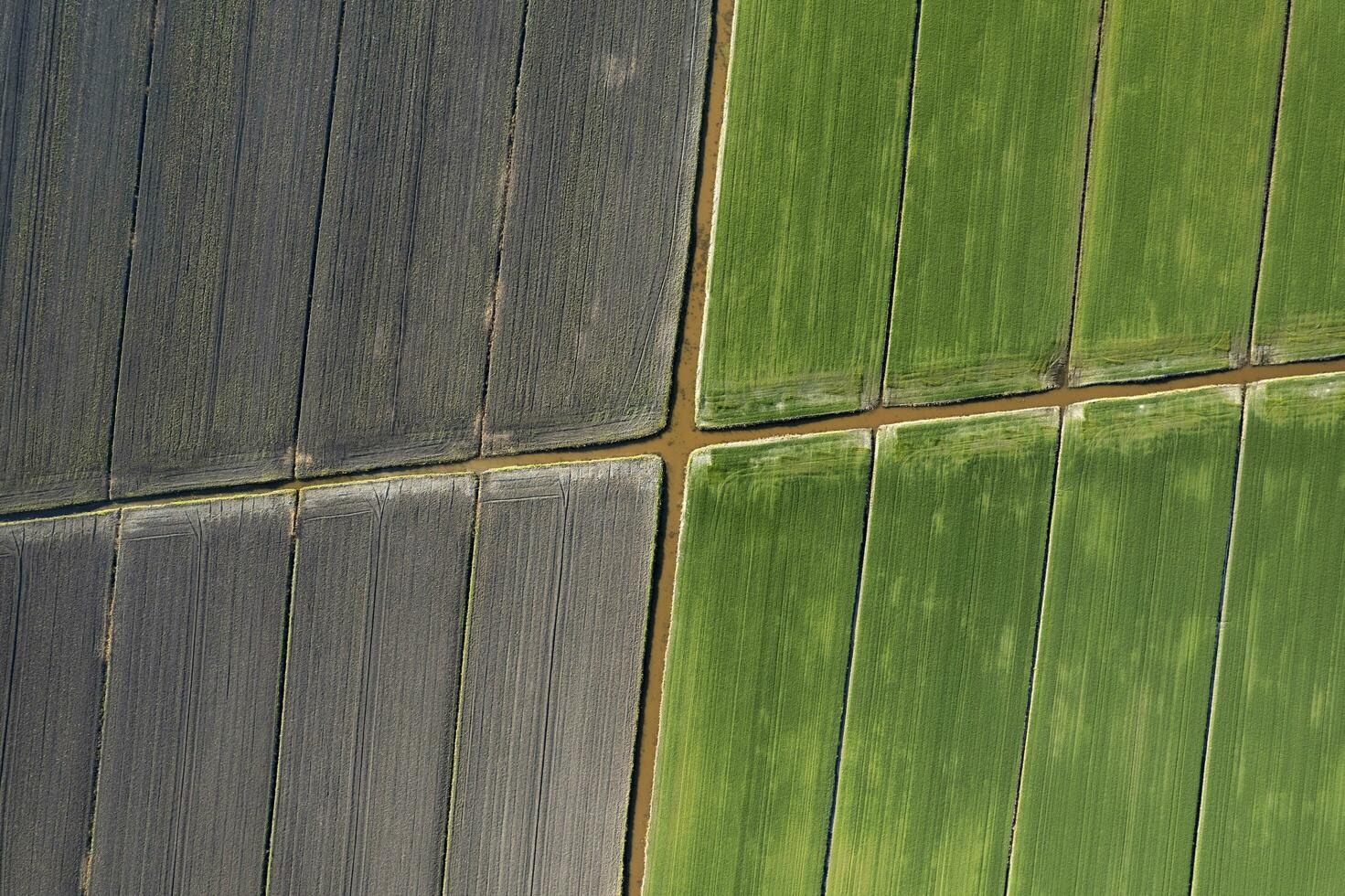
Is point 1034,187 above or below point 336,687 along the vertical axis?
above

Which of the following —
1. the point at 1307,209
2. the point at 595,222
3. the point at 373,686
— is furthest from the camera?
the point at 373,686

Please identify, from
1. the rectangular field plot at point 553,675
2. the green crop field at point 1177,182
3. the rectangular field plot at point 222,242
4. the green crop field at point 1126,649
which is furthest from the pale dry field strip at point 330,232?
the green crop field at point 1126,649

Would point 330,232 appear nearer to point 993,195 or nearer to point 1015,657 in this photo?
point 993,195

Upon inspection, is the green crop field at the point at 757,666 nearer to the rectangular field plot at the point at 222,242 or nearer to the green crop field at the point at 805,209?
the green crop field at the point at 805,209

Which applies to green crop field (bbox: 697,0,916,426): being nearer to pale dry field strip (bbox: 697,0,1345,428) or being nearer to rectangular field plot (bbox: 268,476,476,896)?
pale dry field strip (bbox: 697,0,1345,428)

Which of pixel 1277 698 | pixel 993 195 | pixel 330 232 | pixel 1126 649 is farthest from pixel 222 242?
pixel 1277 698

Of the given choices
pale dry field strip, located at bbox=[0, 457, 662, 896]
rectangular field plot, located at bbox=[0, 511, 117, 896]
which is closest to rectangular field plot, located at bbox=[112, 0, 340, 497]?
pale dry field strip, located at bbox=[0, 457, 662, 896]
